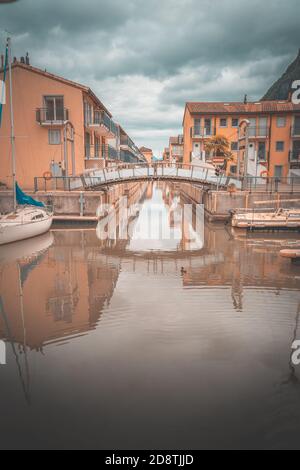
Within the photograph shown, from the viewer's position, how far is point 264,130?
167 ft

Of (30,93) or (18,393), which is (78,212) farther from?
(18,393)

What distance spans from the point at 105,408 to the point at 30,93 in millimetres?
35101

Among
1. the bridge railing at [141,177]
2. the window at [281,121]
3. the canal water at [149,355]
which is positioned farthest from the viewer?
the window at [281,121]

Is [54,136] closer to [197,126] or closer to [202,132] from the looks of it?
[197,126]

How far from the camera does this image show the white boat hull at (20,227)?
21969mm

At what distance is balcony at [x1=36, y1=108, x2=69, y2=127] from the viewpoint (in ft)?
114

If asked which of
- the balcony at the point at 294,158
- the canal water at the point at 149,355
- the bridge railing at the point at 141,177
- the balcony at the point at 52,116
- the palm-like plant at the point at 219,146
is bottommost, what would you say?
the canal water at the point at 149,355

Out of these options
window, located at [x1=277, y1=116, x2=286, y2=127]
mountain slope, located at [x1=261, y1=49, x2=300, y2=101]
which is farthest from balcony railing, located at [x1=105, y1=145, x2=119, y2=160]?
mountain slope, located at [x1=261, y1=49, x2=300, y2=101]

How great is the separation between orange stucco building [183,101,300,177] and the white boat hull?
29.6 meters

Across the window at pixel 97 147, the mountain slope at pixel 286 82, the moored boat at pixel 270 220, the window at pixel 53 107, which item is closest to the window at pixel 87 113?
the window at pixel 53 107

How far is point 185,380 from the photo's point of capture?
7949 millimetres

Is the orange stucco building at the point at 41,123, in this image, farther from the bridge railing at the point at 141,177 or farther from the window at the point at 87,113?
the bridge railing at the point at 141,177

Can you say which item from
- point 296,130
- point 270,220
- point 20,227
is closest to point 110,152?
point 296,130
